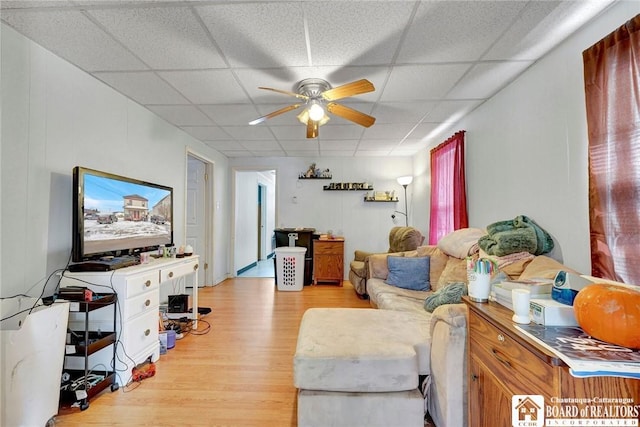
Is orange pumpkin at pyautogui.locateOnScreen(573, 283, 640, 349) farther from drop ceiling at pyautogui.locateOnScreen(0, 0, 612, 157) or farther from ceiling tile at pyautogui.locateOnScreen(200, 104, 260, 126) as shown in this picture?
ceiling tile at pyautogui.locateOnScreen(200, 104, 260, 126)

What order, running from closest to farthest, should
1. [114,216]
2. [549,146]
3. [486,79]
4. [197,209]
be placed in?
[549,146]
[114,216]
[486,79]
[197,209]

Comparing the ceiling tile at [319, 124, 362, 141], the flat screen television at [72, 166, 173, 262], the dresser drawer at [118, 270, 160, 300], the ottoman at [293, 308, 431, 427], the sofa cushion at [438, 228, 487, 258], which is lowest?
the ottoman at [293, 308, 431, 427]

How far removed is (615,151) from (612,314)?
108 centimetres

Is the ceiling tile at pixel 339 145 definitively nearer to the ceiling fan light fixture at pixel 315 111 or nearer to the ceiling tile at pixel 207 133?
the ceiling tile at pixel 207 133

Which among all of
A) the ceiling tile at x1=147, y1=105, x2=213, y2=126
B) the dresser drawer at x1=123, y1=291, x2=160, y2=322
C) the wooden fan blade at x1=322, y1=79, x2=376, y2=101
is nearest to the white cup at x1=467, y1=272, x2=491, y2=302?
the wooden fan blade at x1=322, y1=79, x2=376, y2=101

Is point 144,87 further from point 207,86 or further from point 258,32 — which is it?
point 258,32

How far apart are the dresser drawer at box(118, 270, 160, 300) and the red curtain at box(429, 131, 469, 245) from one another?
316 cm

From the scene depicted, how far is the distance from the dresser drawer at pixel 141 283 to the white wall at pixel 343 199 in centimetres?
309

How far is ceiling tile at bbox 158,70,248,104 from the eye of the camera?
87.4 inches

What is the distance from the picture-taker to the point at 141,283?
80.6 inches

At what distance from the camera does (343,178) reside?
5180 millimetres

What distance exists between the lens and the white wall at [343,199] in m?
5.14

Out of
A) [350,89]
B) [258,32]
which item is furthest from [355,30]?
[258,32]

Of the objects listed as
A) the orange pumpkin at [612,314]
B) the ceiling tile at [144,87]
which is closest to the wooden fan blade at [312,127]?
the ceiling tile at [144,87]
